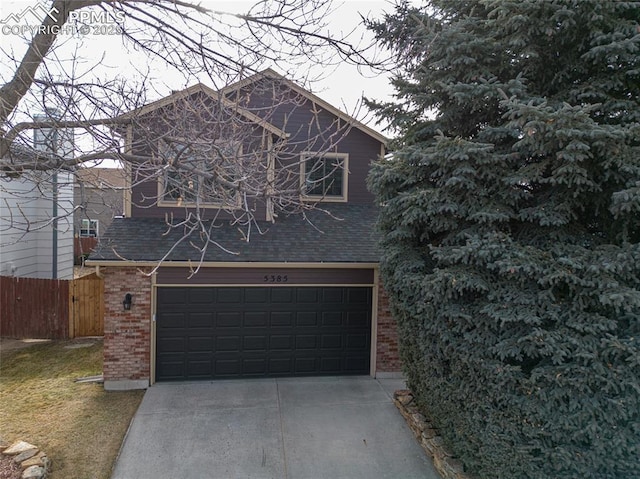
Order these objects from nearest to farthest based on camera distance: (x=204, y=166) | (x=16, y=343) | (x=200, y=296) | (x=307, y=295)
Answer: (x=204, y=166), (x=200, y=296), (x=307, y=295), (x=16, y=343)

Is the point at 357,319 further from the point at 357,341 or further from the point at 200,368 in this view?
the point at 200,368

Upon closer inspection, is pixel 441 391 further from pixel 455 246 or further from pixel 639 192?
pixel 639 192

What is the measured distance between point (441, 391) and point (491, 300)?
170 cm

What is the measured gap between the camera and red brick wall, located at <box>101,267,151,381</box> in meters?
7.60

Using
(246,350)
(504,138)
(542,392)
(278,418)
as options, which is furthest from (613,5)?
(246,350)

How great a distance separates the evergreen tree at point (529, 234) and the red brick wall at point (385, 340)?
274 centimetres

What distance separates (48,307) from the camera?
35.0ft

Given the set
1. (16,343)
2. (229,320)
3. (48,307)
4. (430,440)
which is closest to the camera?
(430,440)

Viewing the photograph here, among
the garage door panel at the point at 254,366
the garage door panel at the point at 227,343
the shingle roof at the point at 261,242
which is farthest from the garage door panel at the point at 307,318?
the garage door panel at the point at 227,343

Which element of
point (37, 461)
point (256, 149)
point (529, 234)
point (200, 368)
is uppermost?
point (256, 149)

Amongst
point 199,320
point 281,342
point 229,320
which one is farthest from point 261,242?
point 281,342

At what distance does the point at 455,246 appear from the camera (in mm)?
5035

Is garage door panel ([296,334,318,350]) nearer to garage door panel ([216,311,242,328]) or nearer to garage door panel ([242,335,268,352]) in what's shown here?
garage door panel ([242,335,268,352])

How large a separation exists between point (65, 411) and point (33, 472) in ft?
6.70
